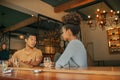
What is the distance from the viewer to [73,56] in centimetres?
160

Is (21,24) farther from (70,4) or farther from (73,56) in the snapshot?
(73,56)

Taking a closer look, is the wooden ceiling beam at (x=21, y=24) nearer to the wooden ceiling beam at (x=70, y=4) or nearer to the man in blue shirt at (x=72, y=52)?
the wooden ceiling beam at (x=70, y=4)

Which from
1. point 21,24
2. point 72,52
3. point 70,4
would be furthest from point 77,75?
point 21,24

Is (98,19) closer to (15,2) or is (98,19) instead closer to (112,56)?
(15,2)

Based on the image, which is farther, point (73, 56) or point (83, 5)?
point (83, 5)

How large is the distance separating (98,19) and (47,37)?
2253 millimetres

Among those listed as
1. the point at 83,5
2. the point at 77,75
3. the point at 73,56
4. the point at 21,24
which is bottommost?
the point at 77,75

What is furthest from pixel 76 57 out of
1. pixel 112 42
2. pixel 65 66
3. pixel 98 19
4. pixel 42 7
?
pixel 112 42

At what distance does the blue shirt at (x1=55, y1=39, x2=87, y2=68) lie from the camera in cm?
159

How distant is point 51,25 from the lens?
269 inches

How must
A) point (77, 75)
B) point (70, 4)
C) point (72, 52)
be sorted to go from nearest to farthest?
point (77, 75) → point (72, 52) → point (70, 4)

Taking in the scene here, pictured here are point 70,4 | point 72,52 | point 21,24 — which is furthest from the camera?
point 21,24

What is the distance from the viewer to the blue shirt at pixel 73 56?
1592 millimetres

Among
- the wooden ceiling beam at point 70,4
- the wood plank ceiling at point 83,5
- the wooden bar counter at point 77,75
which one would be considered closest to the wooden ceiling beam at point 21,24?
the wood plank ceiling at point 83,5
